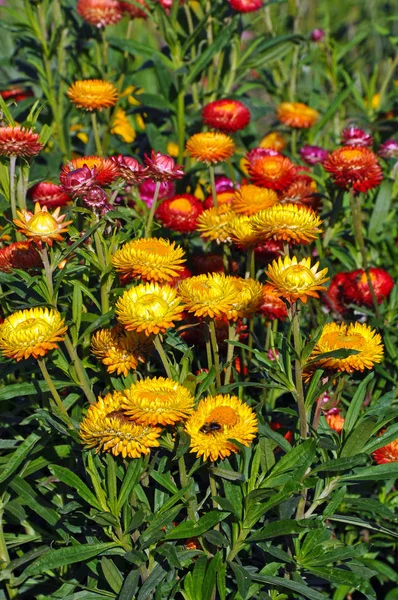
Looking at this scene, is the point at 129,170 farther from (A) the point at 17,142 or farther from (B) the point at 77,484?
(B) the point at 77,484

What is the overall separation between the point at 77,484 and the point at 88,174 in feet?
2.38

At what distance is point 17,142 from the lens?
205cm

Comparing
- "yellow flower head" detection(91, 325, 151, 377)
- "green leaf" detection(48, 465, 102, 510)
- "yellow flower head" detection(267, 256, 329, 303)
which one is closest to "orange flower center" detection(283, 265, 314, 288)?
"yellow flower head" detection(267, 256, 329, 303)

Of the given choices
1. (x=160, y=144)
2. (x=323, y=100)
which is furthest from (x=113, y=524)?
(x=323, y=100)

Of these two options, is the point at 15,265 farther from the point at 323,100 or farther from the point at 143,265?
the point at 323,100

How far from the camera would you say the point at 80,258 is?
2170 mm

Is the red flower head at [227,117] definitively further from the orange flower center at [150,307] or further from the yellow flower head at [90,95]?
the orange flower center at [150,307]

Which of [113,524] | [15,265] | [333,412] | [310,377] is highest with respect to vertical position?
[15,265]

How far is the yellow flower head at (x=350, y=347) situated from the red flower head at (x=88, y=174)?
663 mm

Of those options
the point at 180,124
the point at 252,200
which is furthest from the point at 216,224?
the point at 180,124

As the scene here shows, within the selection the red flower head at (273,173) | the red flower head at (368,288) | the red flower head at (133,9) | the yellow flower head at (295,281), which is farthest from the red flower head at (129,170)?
the red flower head at (133,9)

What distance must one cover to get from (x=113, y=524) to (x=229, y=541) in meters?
0.30

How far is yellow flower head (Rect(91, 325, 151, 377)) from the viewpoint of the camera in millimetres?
1854

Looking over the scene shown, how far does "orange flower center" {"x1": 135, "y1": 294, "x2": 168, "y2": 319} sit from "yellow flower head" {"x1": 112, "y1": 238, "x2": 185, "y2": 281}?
10 centimetres
